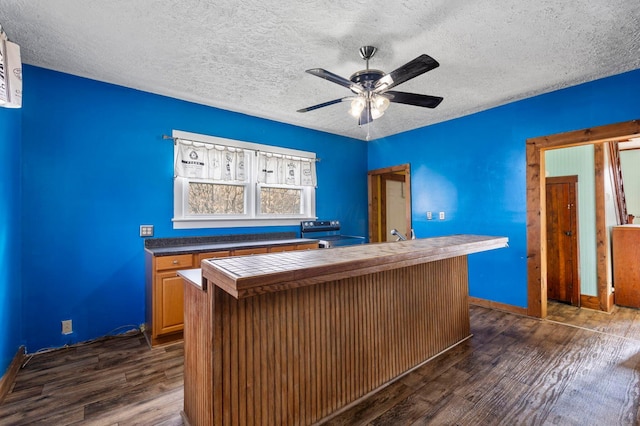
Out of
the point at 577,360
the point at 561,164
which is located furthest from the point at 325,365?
the point at 561,164

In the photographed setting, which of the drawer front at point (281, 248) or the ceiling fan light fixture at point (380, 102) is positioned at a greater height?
the ceiling fan light fixture at point (380, 102)

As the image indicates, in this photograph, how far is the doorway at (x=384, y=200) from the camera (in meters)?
4.81

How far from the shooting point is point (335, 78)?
1996 millimetres

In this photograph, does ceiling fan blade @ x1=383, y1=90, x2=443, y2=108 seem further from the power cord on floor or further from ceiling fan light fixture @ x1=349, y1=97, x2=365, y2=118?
the power cord on floor

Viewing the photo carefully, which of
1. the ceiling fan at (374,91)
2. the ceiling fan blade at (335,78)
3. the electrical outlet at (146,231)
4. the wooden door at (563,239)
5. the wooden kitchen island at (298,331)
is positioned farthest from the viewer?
the wooden door at (563,239)

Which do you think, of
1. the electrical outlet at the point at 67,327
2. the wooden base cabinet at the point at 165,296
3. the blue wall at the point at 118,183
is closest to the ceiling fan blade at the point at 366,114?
the blue wall at the point at 118,183

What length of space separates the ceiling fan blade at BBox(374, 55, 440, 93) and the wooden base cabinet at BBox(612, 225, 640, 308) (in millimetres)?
3913

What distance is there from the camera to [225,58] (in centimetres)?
251

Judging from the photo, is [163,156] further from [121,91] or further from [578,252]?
[578,252]

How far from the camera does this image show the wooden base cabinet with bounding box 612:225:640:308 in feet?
12.0

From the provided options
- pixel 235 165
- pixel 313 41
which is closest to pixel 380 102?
pixel 313 41

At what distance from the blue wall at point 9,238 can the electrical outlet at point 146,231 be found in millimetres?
921

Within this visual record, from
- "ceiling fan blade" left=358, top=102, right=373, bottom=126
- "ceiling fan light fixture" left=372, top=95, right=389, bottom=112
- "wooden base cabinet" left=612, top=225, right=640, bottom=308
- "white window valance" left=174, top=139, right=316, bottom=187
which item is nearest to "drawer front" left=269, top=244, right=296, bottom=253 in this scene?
"white window valance" left=174, top=139, right=316, bottom=187

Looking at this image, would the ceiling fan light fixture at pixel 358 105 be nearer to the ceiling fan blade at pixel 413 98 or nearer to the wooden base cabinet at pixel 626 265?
the ceiling fan blade at pixel 413 98
